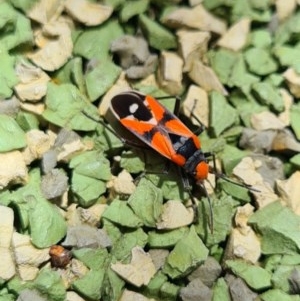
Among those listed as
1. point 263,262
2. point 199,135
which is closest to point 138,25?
point 199,135

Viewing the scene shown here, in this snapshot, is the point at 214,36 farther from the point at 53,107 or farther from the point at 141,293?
the point at 141,293

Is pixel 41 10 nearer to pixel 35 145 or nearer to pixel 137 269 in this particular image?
pixel 35 145

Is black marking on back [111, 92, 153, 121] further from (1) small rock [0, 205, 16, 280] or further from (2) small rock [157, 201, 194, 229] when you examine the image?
(1) small rock [0, 205, 16, 280]

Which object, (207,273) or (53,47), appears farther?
(53,47)

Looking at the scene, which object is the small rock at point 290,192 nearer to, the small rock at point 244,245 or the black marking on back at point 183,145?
the small rock at point 244,245

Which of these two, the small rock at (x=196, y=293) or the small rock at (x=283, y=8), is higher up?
the small rock at (x=283, y=8)

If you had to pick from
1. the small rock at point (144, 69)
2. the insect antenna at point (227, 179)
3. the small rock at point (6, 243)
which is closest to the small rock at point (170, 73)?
the small rock at point (144, 69)

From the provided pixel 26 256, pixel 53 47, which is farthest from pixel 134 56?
pixel 26 256
